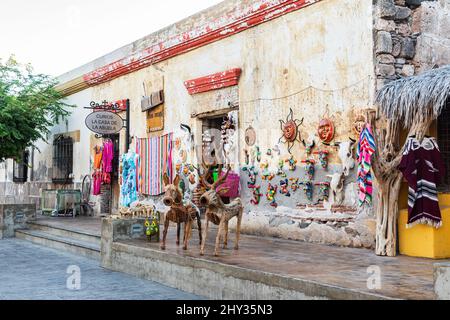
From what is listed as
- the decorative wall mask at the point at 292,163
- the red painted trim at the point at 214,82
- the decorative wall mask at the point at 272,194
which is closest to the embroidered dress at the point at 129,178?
the red painted trim at the point at 214,82

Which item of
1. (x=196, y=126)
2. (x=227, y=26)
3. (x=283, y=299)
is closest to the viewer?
(x=283, y=299)

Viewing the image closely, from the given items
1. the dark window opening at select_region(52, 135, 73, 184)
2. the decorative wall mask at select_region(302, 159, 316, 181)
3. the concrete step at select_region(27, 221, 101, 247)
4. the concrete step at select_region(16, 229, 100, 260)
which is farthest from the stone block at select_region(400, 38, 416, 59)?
the dark window opening at select_region(52, 135, 73, 184)

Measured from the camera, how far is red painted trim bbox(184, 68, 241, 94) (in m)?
10.8

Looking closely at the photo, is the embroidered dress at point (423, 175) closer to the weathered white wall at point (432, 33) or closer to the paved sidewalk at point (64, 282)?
the weathered white wall at point (432, 33)

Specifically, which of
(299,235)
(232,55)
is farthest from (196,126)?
(299,235)

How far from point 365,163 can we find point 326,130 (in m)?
1.20

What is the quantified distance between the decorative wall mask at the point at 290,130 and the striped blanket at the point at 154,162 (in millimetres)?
→ 3732

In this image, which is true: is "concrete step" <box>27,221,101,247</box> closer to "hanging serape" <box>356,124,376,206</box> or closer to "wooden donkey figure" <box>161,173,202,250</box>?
"wooden donkey figure" <box>161,173,202,250</box>

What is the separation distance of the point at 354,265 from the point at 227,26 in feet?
19.9

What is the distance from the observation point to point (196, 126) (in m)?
12.0

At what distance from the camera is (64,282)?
7617 mm

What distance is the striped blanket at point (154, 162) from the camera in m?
12.8

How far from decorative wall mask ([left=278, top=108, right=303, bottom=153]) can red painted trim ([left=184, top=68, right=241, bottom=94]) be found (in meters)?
1.64

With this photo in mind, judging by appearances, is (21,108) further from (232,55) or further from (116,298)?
(116,298)
